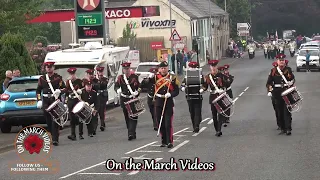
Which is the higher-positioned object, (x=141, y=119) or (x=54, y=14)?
(x=54, y=14)

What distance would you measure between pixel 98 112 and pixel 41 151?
5066 mm

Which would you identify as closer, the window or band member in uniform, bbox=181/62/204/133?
band member in uniform, bbox=181/62/204/133

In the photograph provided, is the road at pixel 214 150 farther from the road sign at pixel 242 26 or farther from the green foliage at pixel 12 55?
the road sign at pixel 242 26

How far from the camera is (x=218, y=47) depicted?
8356 centimetres

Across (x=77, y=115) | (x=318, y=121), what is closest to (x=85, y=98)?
(x=77, y=115)

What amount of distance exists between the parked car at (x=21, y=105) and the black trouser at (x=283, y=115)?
6517 mm

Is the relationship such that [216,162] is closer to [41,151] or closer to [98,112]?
[41,151]

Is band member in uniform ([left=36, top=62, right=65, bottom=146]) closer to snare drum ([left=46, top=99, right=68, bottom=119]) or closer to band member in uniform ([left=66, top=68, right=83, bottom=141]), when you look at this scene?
snare drum ([left=46, top=99, right=68, bottom=119])

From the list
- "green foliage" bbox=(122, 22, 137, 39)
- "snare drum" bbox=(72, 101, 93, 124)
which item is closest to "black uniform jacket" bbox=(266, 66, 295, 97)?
"snare drum" bbox=(72, 101, 93, 124)

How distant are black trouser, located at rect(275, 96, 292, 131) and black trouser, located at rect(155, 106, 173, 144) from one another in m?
3.17

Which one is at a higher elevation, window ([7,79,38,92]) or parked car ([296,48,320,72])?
window ([7,79,38,92])
